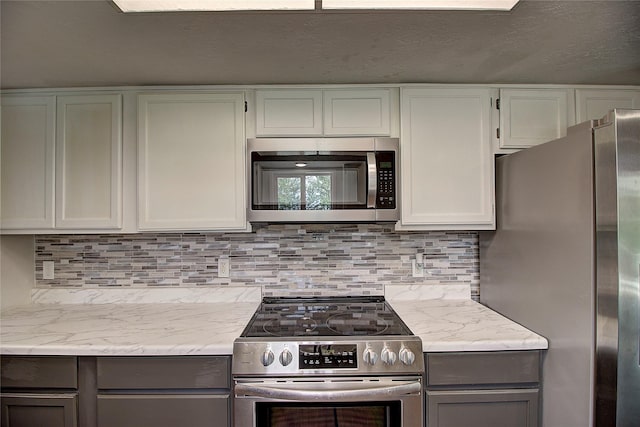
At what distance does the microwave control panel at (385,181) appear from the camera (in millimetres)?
1755

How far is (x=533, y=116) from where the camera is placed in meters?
1.82

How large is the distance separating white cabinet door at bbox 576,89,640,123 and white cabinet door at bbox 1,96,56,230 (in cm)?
272

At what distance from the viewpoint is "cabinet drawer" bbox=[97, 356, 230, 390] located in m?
1.42

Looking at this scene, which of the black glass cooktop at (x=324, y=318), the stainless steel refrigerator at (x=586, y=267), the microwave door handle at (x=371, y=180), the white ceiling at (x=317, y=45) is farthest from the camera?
the microwave door handle at (x=371, y=180)

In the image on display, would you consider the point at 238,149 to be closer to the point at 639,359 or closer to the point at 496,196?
the point at 496,196

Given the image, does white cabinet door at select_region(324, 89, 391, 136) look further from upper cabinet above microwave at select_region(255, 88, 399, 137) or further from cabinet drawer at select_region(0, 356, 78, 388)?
cabinet drawer at select_region(0, 356, 78, 388)

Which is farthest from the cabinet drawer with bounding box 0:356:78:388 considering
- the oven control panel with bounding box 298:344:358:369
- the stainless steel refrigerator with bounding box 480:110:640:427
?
the stainless steel refrigerator with bounding box 480:110:640:427

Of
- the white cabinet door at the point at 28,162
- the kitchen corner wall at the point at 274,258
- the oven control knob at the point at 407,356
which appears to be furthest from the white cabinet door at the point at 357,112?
the white cabinet door at the point at 28,162

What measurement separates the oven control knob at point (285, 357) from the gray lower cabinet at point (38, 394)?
2.77 feet

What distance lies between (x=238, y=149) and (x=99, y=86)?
0.79 meters

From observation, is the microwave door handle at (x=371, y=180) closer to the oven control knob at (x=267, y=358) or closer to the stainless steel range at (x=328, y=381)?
the stainless steel range at (x=328, y=381)

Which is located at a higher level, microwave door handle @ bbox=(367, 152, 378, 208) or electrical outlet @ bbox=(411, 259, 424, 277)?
microwave door handle @ bbox=(367, 152, 378, 208)

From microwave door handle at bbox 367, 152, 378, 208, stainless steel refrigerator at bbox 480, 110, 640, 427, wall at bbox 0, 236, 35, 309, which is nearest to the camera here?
stainless steel refrigerator at bbox 480, 110, 640, 427

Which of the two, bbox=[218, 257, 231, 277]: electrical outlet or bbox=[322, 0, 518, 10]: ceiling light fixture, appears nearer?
bbox=[322, 0, 518, 10]: ceiling light fixture
